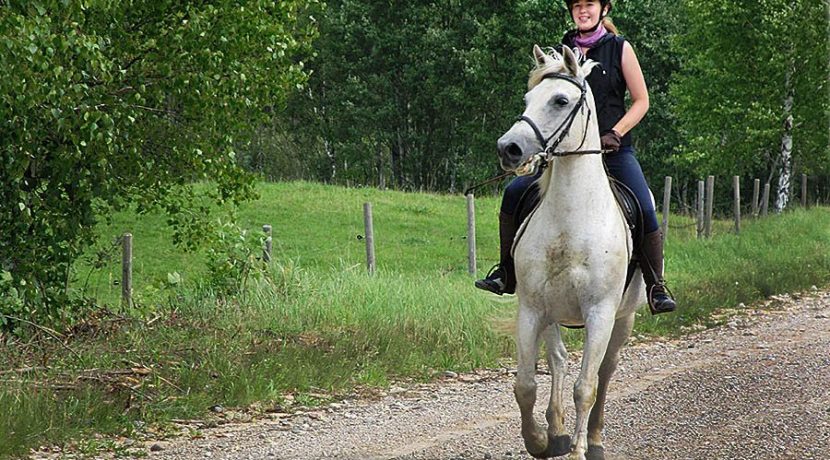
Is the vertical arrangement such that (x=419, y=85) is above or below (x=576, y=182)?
above

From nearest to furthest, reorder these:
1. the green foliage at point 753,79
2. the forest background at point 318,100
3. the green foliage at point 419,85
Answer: the forest background at point 318,100, the green foliage at point 753,79, the green foliage at point 419,85

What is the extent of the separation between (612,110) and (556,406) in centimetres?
192

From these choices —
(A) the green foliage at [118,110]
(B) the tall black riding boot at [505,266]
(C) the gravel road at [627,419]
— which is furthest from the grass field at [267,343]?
(B) the tall black riding boot at [505,266]

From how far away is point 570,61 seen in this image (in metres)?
6.13

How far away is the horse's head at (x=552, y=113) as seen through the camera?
5715 millimetres

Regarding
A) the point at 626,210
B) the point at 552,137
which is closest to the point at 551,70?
the point at 552,137

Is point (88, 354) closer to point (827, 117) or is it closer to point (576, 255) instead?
point (576, 255)

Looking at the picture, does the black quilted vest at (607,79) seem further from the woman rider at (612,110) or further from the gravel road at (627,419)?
the gravel road at (627,419)

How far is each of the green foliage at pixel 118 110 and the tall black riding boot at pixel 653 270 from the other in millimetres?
4124

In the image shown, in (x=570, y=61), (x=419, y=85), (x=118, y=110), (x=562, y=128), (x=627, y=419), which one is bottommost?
(x=627, y=419)

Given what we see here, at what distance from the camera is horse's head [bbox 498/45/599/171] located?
571 centimetres

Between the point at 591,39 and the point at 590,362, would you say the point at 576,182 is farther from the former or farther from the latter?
the point at 591,39

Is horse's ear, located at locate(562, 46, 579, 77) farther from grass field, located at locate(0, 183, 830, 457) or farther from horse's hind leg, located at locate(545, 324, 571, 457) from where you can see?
grass field, located at locate(0, 183, 830, 457)

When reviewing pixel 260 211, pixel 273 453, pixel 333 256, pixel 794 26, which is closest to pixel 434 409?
pixel 273 453
